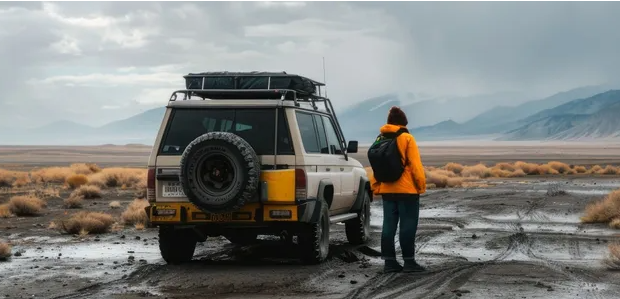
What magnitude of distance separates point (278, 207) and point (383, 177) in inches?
52.9

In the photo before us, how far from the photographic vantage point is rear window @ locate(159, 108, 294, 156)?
38.8ft

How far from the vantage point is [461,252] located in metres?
14.0

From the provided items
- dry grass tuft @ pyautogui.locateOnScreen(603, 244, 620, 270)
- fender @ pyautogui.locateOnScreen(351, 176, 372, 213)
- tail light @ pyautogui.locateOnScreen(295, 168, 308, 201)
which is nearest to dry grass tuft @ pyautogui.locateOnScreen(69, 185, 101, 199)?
fender @ pyautogui.locateOnScreen(351, 176, 372, 213)

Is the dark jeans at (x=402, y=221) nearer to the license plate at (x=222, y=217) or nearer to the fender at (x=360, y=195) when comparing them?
the license plate at (x=222, y=217)

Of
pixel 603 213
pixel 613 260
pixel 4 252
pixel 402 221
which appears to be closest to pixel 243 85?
pixel 402 221

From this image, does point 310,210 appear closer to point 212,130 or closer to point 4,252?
point 212,130

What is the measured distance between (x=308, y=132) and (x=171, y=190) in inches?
78.6

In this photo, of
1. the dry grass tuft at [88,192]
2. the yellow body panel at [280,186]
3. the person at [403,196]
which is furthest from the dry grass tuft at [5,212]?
the person at [403,196]

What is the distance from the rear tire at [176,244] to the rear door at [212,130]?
713mm

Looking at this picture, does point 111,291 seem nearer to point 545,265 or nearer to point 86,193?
point 545,265

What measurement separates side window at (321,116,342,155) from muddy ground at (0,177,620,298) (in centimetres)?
152

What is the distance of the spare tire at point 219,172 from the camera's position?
11.2 meters

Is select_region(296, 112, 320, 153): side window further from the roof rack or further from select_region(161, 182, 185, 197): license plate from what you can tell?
select_region(161, 182, 185, 197): license plate

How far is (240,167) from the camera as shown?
11.2 m
